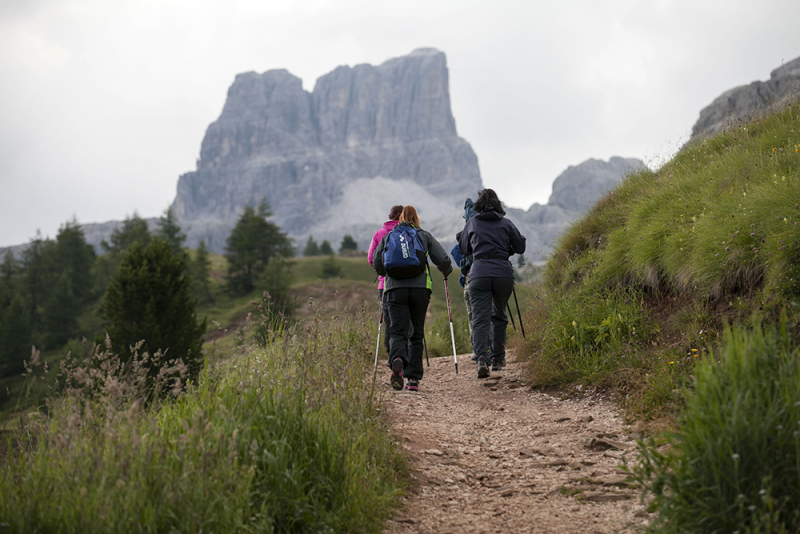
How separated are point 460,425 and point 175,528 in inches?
154

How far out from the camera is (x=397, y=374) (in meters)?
7.31

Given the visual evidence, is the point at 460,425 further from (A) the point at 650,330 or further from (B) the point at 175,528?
(B) the point at 175,528

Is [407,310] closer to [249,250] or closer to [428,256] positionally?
[428,256]

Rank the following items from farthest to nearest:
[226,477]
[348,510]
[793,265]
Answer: [793,265] < [348,510] < [226,477]

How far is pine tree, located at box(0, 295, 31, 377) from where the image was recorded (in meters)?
57.9

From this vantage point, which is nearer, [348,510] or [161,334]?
[348,510]

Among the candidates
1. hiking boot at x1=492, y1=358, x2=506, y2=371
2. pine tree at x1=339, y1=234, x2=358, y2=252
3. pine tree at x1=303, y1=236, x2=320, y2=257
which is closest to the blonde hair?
hiking boot at x1=492, y1=358, x2=506, y2=371

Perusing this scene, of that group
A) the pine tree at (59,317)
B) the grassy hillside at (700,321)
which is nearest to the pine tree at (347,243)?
→ the pine tree at (59,317)

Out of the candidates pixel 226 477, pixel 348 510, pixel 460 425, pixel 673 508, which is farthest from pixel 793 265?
pixel 226 477

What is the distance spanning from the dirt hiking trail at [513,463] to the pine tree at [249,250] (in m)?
75.6

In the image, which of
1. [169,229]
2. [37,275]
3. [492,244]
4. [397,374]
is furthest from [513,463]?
[37,275]

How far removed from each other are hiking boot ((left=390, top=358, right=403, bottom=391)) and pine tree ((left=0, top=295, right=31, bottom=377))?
208 feet

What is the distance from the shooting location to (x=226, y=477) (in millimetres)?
2869

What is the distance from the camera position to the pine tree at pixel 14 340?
57938mm
